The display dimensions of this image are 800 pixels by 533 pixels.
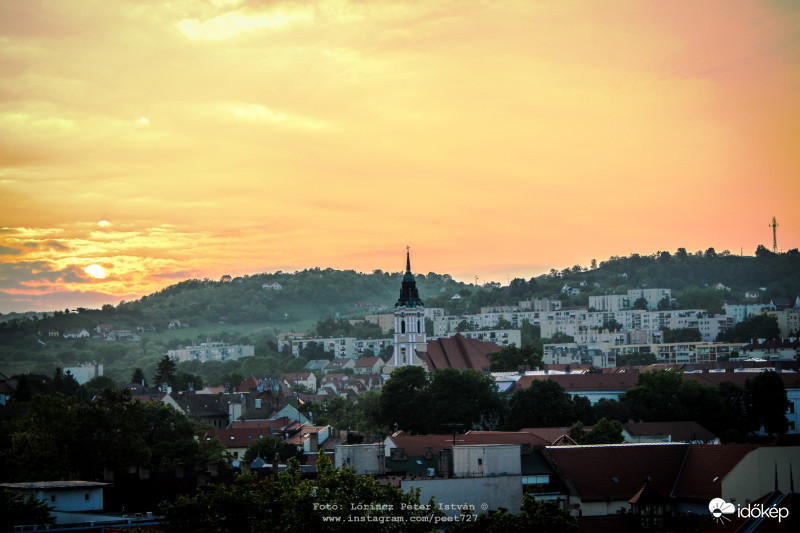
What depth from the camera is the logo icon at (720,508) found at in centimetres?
3731

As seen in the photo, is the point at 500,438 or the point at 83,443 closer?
the point at 500,438

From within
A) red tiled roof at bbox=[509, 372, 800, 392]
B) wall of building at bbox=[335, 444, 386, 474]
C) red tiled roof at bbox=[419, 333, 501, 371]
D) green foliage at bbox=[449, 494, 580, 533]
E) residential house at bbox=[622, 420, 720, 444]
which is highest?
red tiled roof at bbox=[419, 333, 501, 371]

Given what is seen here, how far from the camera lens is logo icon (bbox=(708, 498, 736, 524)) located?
3731 centimetres

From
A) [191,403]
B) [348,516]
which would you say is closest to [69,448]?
[348,516]

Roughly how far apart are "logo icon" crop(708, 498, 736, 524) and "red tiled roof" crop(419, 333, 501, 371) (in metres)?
109

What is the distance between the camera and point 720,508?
40.2m

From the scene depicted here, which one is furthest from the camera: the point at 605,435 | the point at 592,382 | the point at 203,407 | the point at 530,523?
the point at 203,407

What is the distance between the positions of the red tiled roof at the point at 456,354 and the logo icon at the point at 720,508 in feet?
359

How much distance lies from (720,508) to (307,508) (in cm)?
1347

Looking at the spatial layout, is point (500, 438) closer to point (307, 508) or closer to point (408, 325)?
point (307, 508)

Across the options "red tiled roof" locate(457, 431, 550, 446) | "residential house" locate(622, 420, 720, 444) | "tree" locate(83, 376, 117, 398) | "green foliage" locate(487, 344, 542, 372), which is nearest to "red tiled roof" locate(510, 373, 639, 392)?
"green foliage" locate(487, 344, 542, 372)

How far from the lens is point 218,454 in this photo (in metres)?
73.5

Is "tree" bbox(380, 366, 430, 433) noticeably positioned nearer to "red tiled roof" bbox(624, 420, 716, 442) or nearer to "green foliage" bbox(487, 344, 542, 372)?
"red tiled roof" bbox(624, 420, 716, 442)

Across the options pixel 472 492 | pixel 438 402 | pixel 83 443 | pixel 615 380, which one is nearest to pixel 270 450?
pixel 83 443
